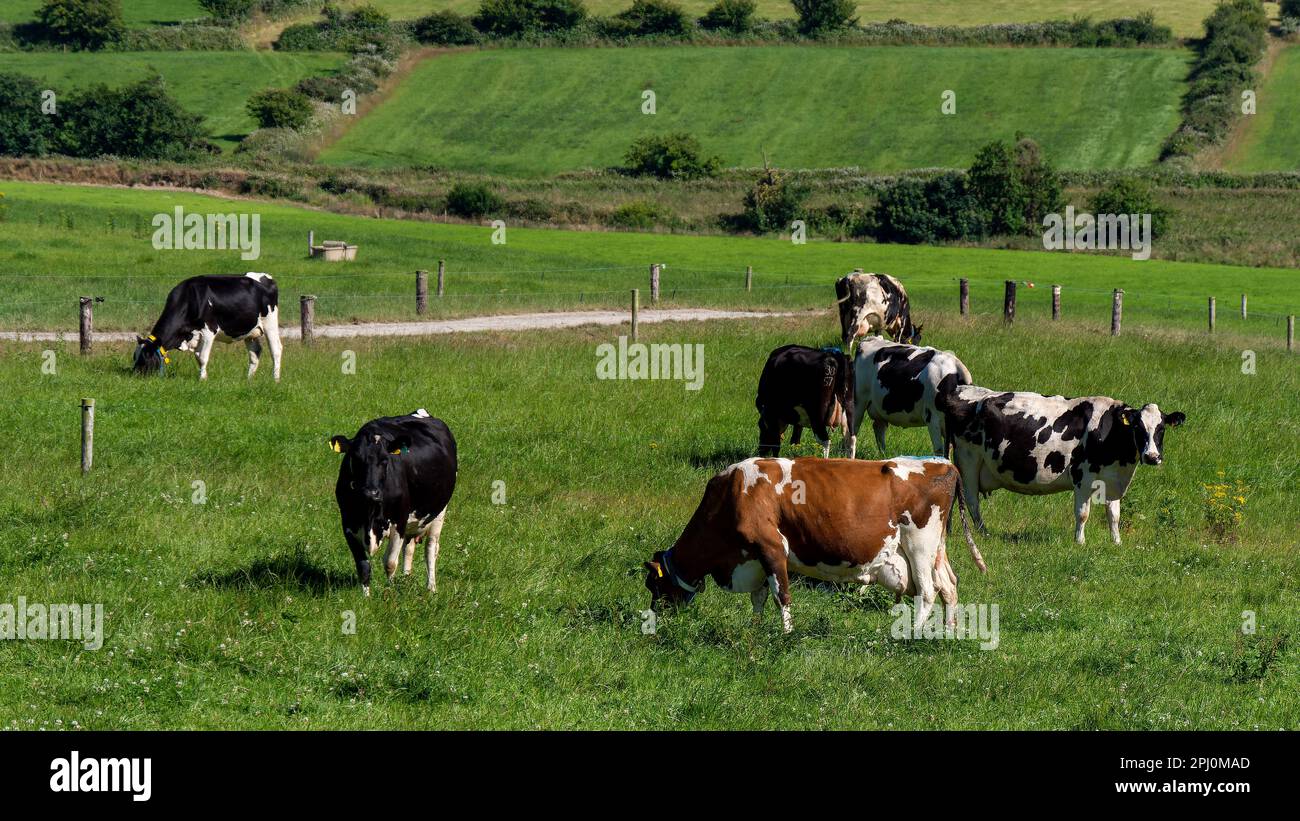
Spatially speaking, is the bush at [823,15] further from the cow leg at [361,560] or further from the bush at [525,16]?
the cow leg at [361,560]

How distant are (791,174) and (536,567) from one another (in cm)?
6695

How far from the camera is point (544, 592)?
44.5ft

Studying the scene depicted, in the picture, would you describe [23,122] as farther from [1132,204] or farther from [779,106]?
[1132,204]

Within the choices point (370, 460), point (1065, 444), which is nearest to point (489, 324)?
point (1065, 444)

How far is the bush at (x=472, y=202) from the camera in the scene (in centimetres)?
6988

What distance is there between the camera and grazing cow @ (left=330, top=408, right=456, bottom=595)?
12.9 metres

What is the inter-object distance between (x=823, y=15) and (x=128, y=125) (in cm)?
5346

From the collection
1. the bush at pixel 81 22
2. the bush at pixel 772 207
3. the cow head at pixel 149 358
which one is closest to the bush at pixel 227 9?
the bush at pixel 81 22

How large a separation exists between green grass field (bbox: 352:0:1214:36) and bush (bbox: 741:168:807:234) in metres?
49.5

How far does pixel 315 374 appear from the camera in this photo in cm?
2591

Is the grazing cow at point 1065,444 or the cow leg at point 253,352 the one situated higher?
the cow leg at point 253,352

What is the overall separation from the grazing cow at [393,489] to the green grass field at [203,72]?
3011 inches

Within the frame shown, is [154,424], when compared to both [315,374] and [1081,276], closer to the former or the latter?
[315,374]

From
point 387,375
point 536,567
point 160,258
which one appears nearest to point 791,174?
point 160,258
